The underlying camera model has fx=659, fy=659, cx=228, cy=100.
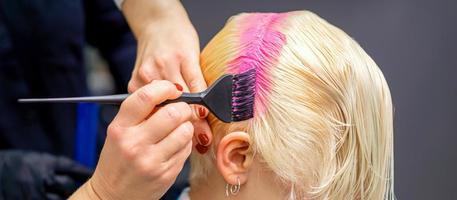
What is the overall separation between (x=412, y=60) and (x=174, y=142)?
39.8 inches

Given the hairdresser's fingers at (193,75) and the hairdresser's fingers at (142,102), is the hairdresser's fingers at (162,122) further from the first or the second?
the hairdresser's fingers at (193,75)

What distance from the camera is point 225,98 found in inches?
31.3

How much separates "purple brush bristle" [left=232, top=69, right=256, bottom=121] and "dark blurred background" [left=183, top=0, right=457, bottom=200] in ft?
2.62

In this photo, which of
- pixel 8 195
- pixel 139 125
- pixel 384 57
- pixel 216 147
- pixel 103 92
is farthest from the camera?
pixel 384 57

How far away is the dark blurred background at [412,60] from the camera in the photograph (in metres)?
1.59

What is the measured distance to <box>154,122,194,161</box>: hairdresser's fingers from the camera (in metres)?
0.75

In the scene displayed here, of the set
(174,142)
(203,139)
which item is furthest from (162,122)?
(203,139)

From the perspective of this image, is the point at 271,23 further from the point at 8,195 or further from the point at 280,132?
the point at 8,195

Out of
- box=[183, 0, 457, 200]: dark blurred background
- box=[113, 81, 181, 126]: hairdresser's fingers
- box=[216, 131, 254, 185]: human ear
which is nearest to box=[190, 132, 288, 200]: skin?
box=[216, 131, 254, 185]: human ear

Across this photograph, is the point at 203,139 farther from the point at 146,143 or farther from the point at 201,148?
the point at 146,143

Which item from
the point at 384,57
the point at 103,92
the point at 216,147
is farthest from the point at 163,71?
the point at 384,57

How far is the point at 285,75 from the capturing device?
2.69 feet

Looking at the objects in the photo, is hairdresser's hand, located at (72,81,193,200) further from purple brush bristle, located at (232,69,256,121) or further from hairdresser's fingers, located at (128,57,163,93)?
hairdresser's fingers, located at (128,57,163,93)

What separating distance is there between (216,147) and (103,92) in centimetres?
61
